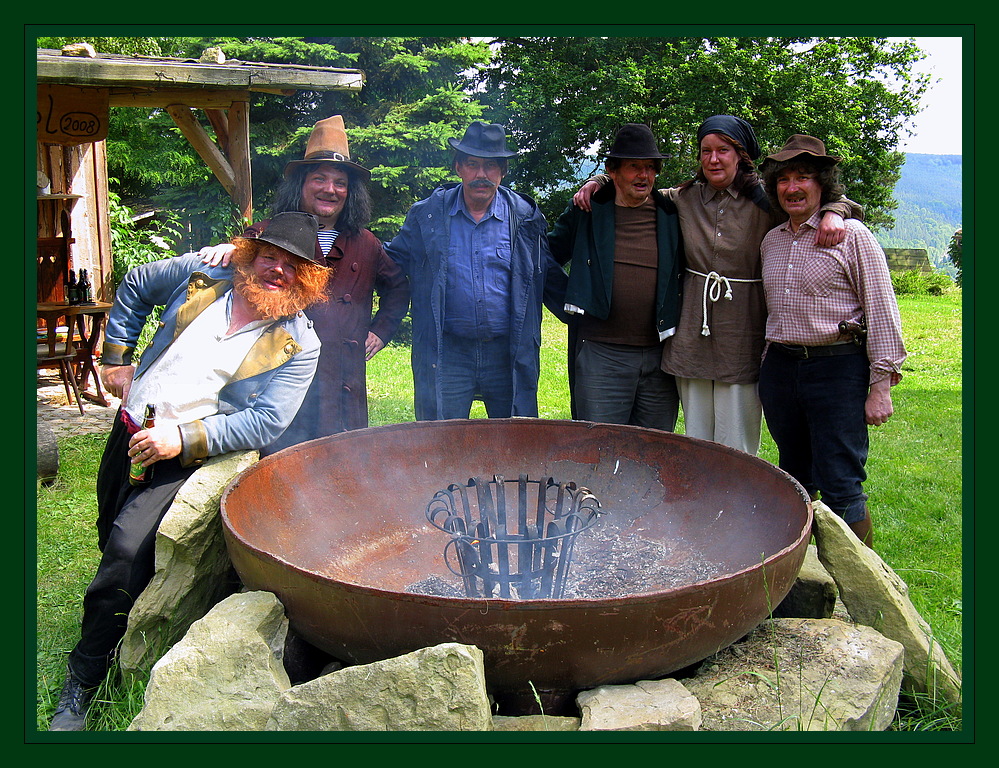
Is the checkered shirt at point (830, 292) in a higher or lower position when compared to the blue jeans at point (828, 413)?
higher

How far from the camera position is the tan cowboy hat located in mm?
3350

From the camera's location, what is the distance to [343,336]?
3.50 m

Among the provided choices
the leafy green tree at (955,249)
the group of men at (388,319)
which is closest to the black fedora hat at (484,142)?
the group of men at (388,319)

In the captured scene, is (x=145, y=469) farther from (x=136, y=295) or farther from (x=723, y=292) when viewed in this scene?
(x=723, y=292)

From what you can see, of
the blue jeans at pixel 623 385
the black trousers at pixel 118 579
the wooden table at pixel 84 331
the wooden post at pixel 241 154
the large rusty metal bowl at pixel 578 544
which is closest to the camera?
the large rusty metal bowl at pixel 578 544

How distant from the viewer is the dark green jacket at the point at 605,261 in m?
3.37

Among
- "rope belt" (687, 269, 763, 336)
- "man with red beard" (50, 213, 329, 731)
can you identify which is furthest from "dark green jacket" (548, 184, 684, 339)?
"man with red beard" (50, 213, 329, 731)

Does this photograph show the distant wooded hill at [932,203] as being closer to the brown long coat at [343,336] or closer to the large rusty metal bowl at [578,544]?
the large rusty metal bowl at [578,544]

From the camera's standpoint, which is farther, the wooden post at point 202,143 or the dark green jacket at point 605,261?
the wooden post at point 202,143

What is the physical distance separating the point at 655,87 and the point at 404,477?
A: 10.1 metres

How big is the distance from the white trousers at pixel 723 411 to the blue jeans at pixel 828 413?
0.55ft

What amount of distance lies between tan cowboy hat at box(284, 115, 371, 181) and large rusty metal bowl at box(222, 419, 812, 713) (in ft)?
3.57

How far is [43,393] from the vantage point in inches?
263

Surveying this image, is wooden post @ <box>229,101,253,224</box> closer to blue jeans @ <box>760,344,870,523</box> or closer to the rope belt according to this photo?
the rope belt
